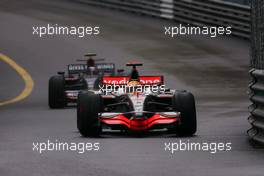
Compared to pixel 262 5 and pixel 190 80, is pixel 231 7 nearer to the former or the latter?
pixel 190 80

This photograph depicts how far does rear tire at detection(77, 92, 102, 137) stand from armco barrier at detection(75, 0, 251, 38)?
1968cm

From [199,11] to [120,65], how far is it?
20.6 feet

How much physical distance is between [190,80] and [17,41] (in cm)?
941

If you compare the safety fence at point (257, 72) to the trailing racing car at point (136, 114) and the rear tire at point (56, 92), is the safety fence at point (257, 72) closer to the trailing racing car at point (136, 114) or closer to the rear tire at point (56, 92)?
the trailing racing car at point (136, 114)

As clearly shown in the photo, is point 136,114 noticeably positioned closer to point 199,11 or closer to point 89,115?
point 89,115

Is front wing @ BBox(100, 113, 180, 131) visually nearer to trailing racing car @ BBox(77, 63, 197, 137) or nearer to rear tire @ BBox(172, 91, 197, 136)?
trailing racing car @ BBox(77, 63, 197, 137)

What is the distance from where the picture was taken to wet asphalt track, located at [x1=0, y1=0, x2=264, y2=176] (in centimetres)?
1201

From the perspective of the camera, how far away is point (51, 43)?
120ft

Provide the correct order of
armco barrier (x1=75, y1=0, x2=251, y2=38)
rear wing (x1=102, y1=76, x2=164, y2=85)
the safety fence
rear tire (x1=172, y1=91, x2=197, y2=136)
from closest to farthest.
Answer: the safety fence
rear tire (x1=172, y1=91, x2=197, y2=136)
rear wing (x1=102, y1=76, x2=164, y2=85)
armco barrier (x1=75, y1=0, x2=251, y2=38)

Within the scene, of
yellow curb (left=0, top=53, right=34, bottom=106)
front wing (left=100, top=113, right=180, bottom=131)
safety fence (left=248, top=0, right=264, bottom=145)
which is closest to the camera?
safety fence (left=248, top=0, right=264, bottom=145)

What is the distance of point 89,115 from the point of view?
15.6 metres

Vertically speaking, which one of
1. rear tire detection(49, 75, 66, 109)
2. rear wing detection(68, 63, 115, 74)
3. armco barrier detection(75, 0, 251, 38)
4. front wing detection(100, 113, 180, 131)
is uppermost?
armco barrier detection(75, 0, 251, 38)

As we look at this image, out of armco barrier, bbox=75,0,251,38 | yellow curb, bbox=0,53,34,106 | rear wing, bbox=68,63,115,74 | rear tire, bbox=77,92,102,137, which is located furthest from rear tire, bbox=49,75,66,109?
armco barrier, bbox=75,0,251,38

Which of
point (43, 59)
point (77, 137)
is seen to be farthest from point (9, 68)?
point (77, 137)
